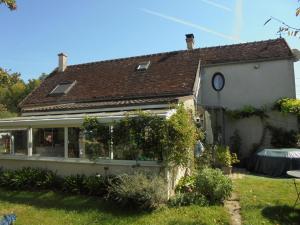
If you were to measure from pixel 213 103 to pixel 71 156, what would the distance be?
12.5 meters

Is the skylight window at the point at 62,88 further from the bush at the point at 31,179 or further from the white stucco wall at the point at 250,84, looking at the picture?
the bush at the point at 31,179

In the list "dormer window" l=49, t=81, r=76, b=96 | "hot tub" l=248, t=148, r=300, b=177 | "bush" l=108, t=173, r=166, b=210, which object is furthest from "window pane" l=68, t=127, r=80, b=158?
"hot tub" l=248, t=148, r=300, b=177

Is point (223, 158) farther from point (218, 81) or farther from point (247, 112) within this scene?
point (218, 81)

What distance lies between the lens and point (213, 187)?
12164 millimetres

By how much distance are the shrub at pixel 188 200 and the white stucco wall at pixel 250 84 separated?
491 inches

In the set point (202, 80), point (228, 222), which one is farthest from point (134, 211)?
point (202, 80)

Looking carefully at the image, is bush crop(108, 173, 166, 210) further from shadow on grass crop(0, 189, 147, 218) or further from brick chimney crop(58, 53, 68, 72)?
brick chimney crop(58, 53, 68, 72)

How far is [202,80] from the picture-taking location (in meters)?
24.4

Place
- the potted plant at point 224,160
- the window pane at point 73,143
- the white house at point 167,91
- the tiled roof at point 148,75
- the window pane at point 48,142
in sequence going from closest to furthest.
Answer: the window pane at point 73,143 < the window pane at point 48,142 < the white house at point 167,91 < the potted plant at point 224,160 < the tiled roof at point 148,75

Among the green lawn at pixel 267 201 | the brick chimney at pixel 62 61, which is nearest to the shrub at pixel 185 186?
the green lawn at pixel 267 201

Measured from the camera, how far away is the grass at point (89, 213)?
413 inches

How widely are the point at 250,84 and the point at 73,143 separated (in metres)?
13.8

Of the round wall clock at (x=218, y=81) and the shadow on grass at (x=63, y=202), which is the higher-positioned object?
the round wall clock at (x=218, y=81)

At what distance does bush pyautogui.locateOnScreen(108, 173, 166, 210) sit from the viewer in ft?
37.2
